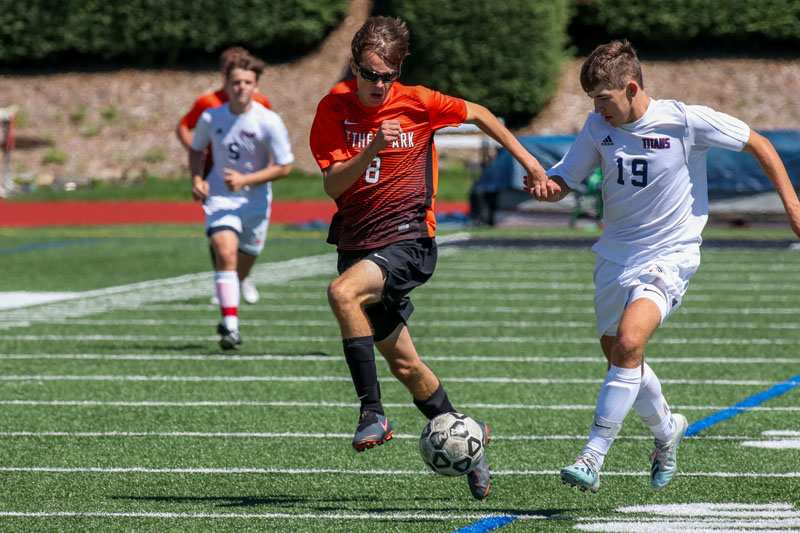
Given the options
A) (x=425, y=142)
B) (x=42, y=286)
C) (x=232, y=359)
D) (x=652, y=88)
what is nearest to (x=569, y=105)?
(x=652, y=88)

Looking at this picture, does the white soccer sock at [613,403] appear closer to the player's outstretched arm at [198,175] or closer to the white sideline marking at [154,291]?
the player's outstretched arm at [198,175]

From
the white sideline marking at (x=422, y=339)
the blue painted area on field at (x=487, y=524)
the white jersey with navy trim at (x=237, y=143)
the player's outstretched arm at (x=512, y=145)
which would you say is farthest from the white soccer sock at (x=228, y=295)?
the blue painted area on field at (x=487, y=524)

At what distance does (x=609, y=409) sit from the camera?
5.21m

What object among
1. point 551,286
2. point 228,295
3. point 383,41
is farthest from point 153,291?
point 383,41

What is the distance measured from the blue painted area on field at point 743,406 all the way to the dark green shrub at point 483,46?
27.8 meters

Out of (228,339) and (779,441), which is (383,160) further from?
(228,339)

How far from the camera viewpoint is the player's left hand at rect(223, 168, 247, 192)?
9538 mm

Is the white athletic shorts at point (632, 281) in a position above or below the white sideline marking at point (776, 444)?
above

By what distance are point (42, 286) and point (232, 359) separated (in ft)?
21.0

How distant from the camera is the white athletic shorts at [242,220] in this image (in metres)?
10.2

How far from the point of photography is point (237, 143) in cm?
1039

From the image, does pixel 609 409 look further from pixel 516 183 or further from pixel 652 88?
pixel 652 88

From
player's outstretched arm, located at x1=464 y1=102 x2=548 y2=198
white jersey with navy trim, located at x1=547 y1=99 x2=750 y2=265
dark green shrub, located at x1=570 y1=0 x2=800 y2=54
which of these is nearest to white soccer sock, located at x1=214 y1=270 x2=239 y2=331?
player's outstretched arm, located at x1=464 y1=102 x2=548 y2=198

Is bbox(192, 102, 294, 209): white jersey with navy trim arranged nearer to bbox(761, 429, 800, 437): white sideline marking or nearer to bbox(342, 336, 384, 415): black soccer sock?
bbox(761, 429, 800, 437): white sideline marking
